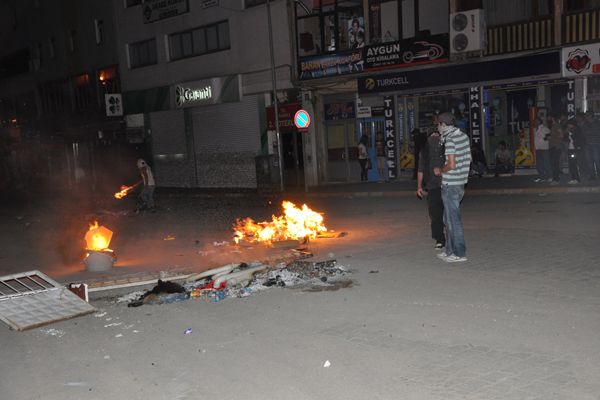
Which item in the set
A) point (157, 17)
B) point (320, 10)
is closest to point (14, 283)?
point (320, 10)

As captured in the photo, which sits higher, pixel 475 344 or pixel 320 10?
pixel 320 10

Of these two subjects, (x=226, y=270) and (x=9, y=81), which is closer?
(x=226, y=270)

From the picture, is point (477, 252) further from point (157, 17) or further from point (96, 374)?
point (157, 17)

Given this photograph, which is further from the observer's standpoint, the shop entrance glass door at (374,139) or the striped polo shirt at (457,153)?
the shop entrance glass door at (374,139)

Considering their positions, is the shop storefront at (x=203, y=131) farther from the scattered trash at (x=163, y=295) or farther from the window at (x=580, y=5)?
the scattered trash at (x=163, y=295)

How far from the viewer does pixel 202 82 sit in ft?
96.9

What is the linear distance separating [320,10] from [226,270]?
1856cm

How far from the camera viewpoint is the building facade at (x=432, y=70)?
19734 mm

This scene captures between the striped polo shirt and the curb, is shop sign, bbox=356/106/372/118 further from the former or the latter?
the striped polo shirt

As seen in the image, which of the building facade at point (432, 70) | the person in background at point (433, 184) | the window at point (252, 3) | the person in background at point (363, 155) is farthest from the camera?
the window at point (252, 3)

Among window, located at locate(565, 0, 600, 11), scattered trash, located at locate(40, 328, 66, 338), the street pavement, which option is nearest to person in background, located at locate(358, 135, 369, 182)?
window, located at locate(565, 0, 600, 11)

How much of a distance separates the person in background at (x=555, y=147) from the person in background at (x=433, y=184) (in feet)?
31.1

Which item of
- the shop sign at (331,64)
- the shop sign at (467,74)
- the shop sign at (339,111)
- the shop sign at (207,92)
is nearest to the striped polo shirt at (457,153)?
the shop sign at (467,74)

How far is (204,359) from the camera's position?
5430mm
